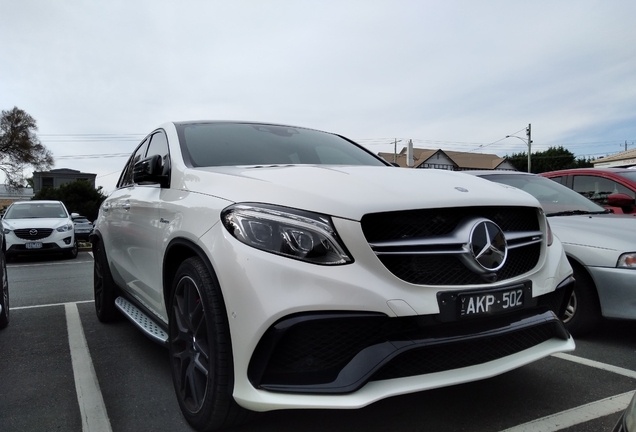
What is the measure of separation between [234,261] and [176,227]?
0.70 metres

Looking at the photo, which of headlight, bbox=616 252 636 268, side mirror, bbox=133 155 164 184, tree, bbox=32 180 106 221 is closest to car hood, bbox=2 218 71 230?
side mirror, bbox=133 155 164 184

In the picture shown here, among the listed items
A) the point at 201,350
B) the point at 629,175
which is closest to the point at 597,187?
the point at 629,175

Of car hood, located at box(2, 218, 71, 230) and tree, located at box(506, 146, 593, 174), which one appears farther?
tree, located at box(506, 146, 593, 174)

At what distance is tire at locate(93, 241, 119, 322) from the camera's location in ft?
14.5

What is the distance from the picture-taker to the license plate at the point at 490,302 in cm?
202

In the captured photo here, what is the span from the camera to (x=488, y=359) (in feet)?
7.02

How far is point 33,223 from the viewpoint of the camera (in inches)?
471

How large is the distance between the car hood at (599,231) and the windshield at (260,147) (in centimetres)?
164

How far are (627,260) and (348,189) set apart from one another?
2601 millimetres

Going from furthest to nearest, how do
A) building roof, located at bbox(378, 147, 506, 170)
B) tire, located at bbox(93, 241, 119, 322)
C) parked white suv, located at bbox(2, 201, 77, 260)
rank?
1. building roof, located at bbox(378, 147, 506, 170)
2. parked white suv, located at bbox(2, 201, 77, 260)
3. tire, located at bbox(93, 241, 119, 322)

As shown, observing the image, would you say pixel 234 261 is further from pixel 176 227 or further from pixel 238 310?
pixel 176 227

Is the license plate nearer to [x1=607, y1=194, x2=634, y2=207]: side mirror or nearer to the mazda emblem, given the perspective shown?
the mazda emblem

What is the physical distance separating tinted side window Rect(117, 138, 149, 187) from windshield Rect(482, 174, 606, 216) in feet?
10.7

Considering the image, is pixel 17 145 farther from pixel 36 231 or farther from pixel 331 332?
pixel 331 332
